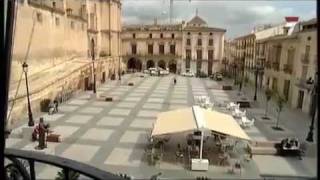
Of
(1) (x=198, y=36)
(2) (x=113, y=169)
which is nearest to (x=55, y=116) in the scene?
(2) (x=113, y=169)

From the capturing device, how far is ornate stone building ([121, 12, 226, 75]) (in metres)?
39.5

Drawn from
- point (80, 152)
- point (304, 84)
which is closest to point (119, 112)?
point (80, 152)

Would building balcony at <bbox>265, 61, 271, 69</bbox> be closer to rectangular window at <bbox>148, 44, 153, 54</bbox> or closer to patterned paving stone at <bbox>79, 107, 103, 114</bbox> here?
patterned paving stone at <bbox>79, 107, 103, 114</bbox>

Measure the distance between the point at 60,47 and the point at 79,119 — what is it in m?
9.75

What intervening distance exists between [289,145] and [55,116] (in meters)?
8.79

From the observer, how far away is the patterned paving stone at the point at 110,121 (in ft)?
41.6

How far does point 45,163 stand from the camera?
151cm

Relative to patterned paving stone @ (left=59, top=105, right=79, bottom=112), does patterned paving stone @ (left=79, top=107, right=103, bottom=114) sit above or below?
below

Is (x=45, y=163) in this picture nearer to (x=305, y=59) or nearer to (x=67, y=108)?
(x=67, y=108)

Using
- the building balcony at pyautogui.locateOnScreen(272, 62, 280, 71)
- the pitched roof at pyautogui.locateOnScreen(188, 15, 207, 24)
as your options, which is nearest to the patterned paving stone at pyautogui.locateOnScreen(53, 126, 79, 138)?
the building balcony at pyautogui.locateOnScreen(272, 62, 280, 71)

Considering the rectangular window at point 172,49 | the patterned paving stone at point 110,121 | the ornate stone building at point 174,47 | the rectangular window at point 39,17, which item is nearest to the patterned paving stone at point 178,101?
the patterned paving stone at point 110,121

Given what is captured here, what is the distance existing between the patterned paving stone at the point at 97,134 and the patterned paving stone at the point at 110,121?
91 centimetres

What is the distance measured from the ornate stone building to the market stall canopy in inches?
1163

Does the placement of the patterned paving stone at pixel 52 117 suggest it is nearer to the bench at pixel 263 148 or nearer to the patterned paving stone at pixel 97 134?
the patterned paving stone at pixel 97 134
